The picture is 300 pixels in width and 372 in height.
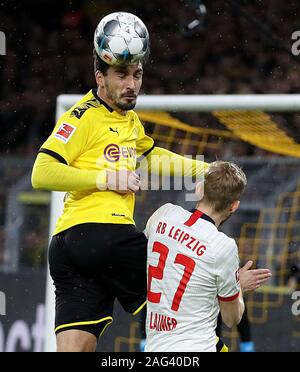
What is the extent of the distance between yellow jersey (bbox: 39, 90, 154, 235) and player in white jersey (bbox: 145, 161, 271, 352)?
29 centimetres

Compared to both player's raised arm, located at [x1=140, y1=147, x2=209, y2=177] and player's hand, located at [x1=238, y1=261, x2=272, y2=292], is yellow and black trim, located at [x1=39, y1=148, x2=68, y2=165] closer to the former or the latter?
player's raised arm, located at [x1=140, y1=147, x2=209, y2=177]

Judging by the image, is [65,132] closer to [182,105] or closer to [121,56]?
[121,56]

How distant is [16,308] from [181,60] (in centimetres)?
538

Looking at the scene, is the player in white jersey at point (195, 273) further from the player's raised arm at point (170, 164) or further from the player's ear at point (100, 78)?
the player's ear at point (100, 78)

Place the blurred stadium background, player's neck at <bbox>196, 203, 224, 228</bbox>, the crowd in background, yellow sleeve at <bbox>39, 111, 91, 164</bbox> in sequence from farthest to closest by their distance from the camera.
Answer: the crowd in background → the blurred stadium background → yellow sleeve at <bbox>39, 111, 91, 164</bbox> → player's neck at <bbox>196, 203, 224, 228</bbox>

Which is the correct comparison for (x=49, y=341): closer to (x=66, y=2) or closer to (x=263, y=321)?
(x=263, y=321)

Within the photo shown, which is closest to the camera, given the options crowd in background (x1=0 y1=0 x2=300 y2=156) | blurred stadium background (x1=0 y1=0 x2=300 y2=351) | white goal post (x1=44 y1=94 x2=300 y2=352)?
→ white goal post (x1=44 y1=94 x2=300 y2=352)

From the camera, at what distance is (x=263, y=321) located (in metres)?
6.36

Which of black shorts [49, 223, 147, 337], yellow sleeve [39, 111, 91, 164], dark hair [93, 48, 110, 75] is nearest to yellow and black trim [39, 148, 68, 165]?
yellow sleeve [39, 111, 91, 164]

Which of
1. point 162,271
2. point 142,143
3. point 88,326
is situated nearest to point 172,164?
point 142,143

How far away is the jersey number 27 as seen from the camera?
331cm

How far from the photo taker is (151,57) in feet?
37.8

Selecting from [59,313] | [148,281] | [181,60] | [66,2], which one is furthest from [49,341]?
[66,2]

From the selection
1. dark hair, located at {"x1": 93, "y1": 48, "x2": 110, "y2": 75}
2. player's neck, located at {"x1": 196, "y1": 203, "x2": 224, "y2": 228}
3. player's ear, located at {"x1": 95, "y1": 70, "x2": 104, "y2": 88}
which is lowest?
player's neck, located at {"x1": 196, "y1": 203, "x2": 224, "y2": 228}
